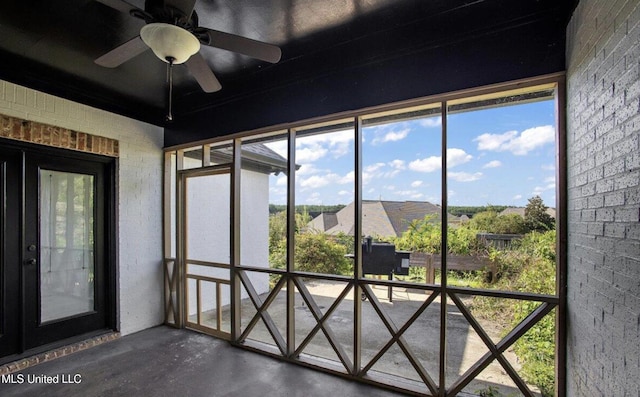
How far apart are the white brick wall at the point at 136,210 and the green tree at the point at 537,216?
14.7ft

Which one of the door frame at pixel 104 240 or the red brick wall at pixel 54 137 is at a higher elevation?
the red brick wall at pixel 54 137

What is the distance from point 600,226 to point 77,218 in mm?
4536

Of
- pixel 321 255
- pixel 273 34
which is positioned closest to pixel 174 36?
pixel 273 34

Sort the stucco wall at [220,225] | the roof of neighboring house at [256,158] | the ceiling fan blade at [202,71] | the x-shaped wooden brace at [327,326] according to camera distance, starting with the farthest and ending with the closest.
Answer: the roof of neighboring house at [256,158], the stucco wall at [220,225], the x-shaped wooden brace at [327,326], the ceiling fan blade at [202,71]

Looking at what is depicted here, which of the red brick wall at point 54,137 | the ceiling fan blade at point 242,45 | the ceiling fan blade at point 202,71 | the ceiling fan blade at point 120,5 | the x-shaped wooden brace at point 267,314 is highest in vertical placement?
the ceiling fan blade at point 120,5

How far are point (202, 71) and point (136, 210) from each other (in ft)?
8.28

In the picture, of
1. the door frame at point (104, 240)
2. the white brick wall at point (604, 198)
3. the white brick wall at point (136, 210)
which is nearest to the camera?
the white brick wall at point (604, 198)

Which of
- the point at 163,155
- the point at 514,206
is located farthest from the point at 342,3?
the point at 163,155

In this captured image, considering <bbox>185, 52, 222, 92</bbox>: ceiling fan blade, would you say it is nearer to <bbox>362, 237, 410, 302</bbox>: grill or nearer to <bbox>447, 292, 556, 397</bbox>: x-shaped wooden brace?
<bbox>447, 292, 556, 397</bbox>: x-shaped wooden brace

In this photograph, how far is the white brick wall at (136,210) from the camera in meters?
3.66

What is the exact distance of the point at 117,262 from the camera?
3721mm

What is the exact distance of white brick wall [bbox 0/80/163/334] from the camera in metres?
3.66

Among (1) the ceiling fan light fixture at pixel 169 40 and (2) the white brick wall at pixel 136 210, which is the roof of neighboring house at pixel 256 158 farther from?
(1) the ceiling fan light fixture at pixel 169 40

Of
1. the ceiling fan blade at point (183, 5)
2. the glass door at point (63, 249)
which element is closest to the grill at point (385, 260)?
the glass door at point (63, 249)
